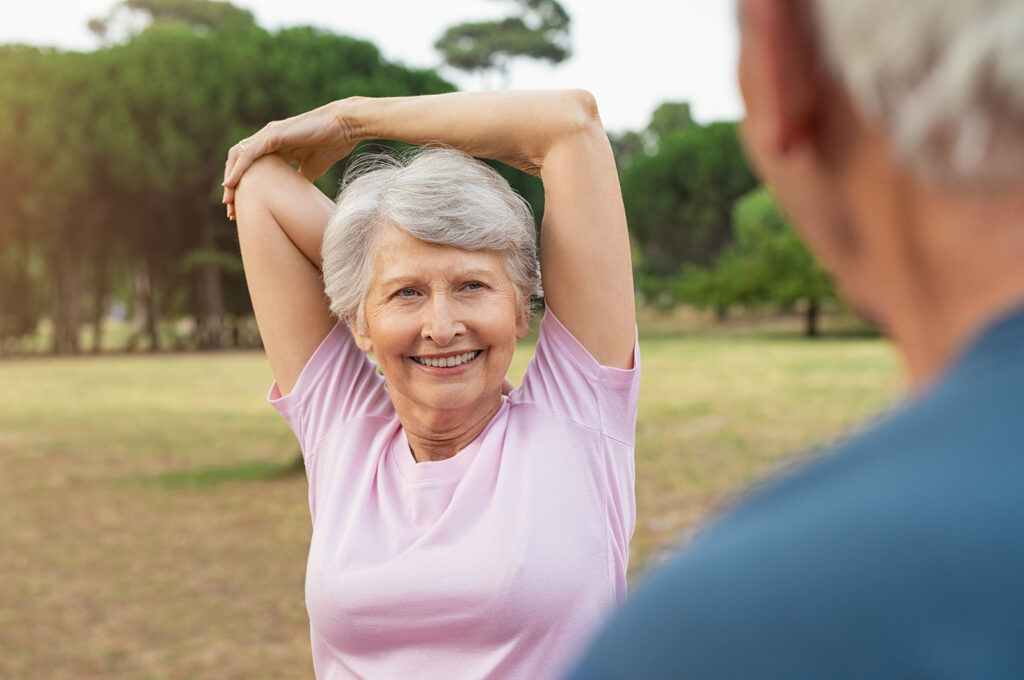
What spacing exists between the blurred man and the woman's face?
1381 mm

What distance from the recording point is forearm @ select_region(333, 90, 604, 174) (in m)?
2.19

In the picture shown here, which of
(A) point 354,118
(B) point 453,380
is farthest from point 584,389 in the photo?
(A) point 354,118

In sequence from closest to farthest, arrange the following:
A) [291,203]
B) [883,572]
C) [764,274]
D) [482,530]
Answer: [883,572] < [482,530] < [291,203] < [764,274]

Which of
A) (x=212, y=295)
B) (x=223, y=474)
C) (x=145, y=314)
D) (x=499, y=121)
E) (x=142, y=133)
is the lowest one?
(x=145, y=314)

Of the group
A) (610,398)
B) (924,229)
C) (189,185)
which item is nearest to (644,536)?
(610,398)

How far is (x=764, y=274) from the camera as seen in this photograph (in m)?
34.6

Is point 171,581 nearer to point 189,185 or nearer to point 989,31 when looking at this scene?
point 989,31

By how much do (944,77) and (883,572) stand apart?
288mm

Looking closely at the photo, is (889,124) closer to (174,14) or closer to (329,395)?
(329,395)

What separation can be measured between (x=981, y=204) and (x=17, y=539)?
8993mm

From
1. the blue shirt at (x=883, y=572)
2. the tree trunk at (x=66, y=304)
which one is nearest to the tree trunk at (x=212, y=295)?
the tree trunk at (x=66, y=304)

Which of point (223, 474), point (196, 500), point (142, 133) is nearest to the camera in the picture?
point (196, 500)

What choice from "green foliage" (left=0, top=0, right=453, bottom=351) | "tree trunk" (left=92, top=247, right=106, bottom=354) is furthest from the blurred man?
"tree trunk" (left=92, top=247, right=106, bottom=354)

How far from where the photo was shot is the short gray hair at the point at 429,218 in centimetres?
208
